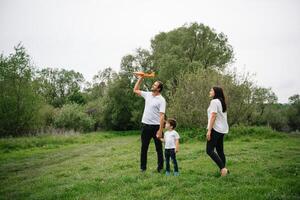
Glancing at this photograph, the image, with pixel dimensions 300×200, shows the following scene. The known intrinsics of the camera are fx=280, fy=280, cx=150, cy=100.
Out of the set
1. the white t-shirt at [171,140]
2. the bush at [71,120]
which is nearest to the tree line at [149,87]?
the bush at [71,120]

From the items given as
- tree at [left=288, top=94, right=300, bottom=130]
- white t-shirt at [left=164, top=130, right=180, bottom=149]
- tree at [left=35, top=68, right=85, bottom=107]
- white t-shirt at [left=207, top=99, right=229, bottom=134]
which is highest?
tree at [left=35, top=68, right=85, bottom=107]

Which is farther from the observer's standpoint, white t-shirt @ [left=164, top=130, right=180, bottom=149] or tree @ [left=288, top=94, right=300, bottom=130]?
tree @ [left=288, top=94, right=300, bottom=130]

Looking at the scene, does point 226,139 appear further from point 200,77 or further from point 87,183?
point 87,183

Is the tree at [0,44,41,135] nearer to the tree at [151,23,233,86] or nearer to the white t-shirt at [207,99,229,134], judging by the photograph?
the tree at [151,23,233,86]

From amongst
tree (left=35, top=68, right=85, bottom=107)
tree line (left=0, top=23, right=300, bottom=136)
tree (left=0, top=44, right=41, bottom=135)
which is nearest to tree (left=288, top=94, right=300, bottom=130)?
tree line (left=0, top=23, right=300, bottom=136)

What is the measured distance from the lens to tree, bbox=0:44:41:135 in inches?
1153

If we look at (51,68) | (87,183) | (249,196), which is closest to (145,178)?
(87,183)

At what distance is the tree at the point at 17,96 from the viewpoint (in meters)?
29.3

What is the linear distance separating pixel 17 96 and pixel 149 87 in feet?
71.7

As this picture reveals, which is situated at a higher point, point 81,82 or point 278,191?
point 81,82

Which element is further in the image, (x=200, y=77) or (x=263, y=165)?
(x=200, y=77)

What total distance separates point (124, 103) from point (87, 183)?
4429 centimetres

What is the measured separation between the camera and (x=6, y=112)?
2923 centimetres

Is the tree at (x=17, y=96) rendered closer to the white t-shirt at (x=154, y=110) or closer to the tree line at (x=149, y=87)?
the tree line at (x=149, y=87)
